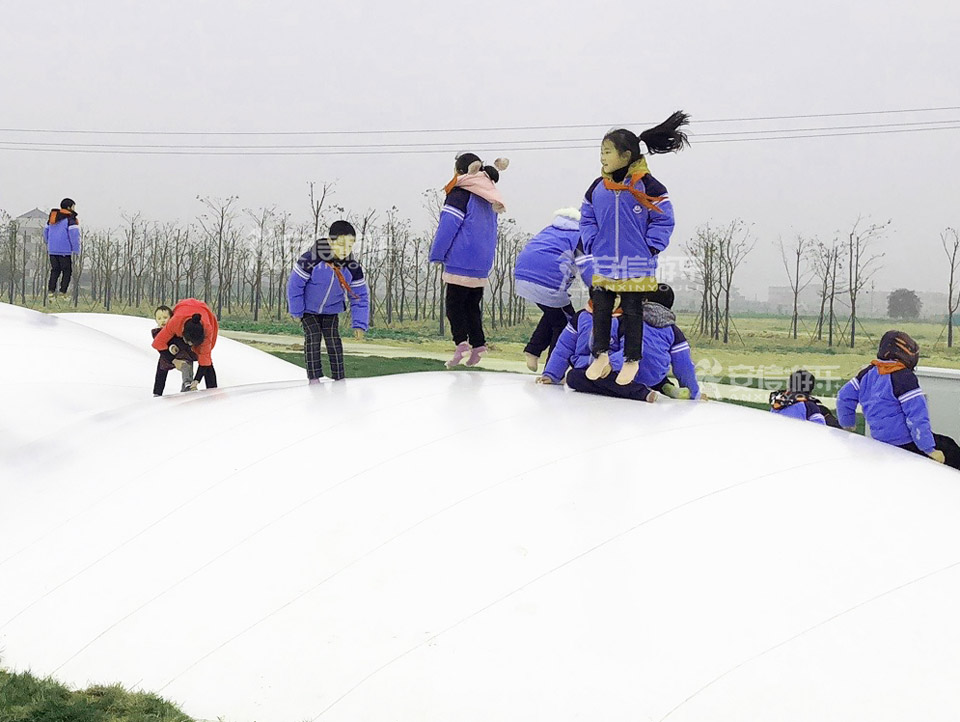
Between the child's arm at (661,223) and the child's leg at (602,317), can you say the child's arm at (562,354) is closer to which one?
the child's leg at (602,317)

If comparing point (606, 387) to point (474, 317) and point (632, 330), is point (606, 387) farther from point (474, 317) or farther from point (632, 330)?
point (474, 317)

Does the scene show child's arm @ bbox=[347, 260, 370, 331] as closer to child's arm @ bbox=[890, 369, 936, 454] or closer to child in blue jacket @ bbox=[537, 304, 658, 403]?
child in blue jacket @ bbox=[537, 304, 658, 403]

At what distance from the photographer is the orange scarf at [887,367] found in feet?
25.3

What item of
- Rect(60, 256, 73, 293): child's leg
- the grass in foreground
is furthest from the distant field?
the grass in foreground

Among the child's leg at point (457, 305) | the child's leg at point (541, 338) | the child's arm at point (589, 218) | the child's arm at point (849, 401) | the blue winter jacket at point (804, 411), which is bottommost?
the blue winter jacket at point (804, 411)

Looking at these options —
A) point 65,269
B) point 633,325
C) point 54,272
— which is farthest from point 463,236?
point 54,272

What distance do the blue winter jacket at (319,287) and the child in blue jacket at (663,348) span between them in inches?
115

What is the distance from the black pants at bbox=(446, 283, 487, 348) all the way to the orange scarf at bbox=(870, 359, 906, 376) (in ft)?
11.3

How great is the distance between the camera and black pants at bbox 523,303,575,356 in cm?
811

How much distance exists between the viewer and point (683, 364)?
718cm

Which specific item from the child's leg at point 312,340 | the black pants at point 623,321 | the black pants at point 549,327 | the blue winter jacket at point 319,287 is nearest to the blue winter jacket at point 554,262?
the black pants at point 549,327

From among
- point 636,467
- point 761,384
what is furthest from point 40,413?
point 761,384

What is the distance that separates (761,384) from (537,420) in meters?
25.0

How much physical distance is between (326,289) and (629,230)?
10.4 ft
